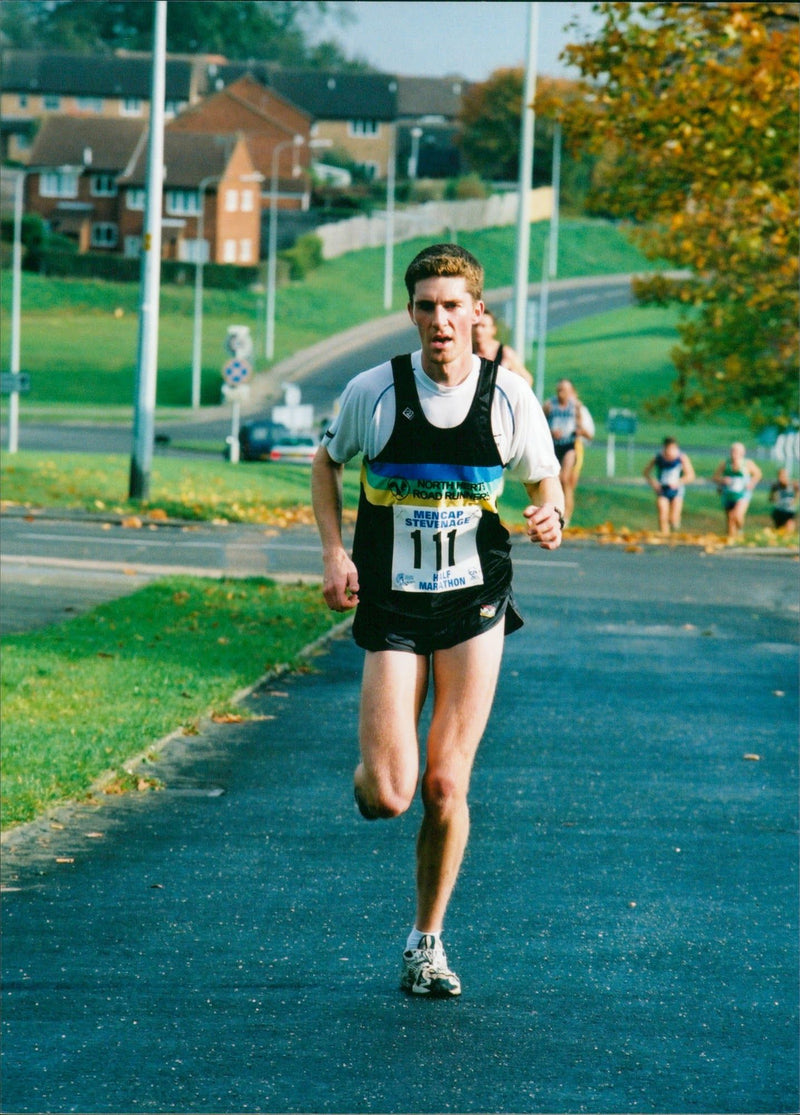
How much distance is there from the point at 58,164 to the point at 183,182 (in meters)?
7.82

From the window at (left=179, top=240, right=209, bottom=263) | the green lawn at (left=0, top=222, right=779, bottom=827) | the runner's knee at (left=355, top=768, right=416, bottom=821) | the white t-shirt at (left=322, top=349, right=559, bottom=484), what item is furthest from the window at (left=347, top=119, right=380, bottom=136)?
the runner's knee at (left=355, top=768, right=416, bottom=821)

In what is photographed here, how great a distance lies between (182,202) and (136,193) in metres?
2.31

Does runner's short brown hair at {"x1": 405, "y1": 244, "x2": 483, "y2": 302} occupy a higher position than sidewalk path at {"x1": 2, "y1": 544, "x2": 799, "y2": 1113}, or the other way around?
runner's short brown hair at {"x1": 405, "y1": 244, "x2": 483, "y2": 302}

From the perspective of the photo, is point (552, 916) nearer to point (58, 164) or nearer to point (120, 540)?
point (120, 540)

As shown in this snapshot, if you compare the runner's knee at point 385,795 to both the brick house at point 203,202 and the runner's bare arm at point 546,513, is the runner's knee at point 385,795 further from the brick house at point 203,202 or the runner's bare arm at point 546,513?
the brick house at point 203,202

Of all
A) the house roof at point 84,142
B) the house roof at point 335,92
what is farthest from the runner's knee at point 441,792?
the house roof at point 335,92

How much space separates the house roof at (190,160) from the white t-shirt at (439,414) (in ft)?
283

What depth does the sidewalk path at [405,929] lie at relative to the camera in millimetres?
5000

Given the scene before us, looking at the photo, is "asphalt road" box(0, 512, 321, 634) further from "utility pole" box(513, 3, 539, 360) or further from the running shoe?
"utility pole" box(513, 3, 539, 360)

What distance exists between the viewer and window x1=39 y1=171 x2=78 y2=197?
93188 mm

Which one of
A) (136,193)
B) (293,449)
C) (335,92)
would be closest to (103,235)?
(136,193)

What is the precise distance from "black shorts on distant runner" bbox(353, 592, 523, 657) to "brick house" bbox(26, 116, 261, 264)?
8277cm

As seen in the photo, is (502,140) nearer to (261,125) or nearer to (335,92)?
(335,92)

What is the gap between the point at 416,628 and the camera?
5.64 meters
